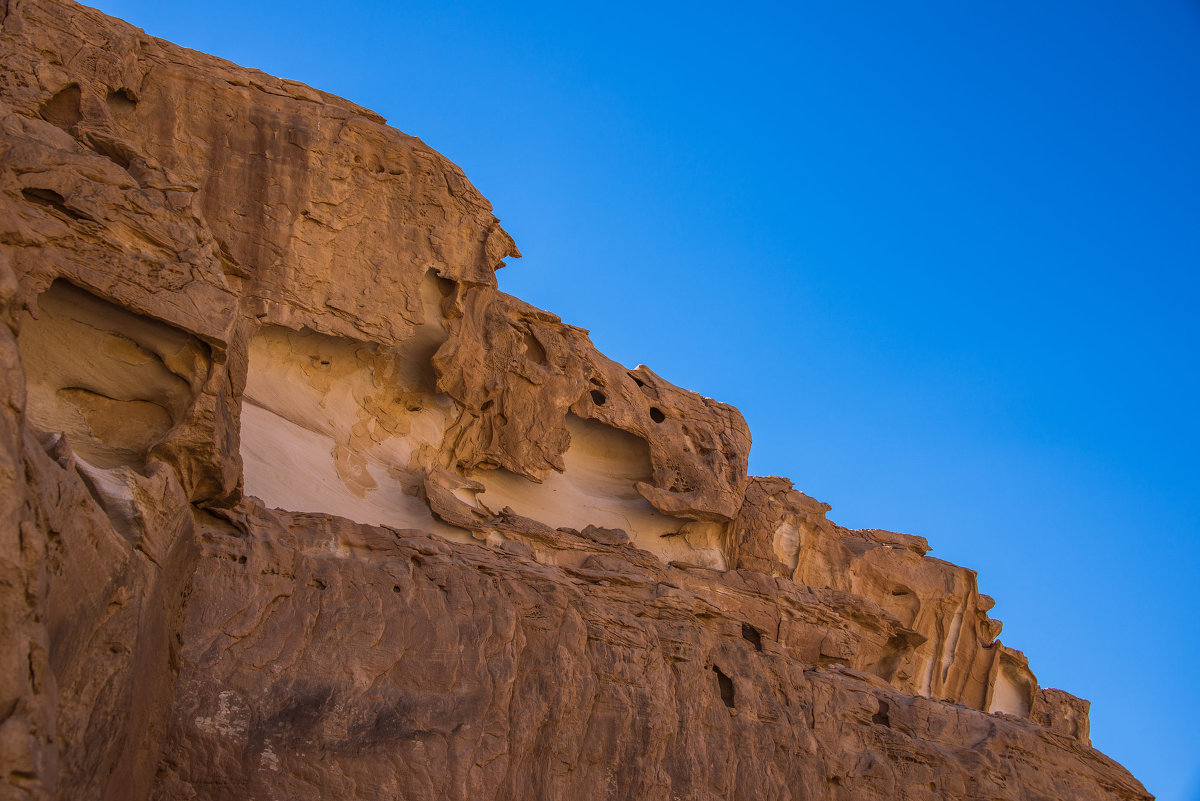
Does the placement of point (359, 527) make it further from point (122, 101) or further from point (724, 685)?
point (122, 101)

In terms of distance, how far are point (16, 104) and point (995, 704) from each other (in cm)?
2586

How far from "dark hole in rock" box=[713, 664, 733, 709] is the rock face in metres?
0.05

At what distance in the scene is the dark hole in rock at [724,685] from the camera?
723 inches

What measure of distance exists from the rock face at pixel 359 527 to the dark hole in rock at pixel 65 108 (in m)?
0.10

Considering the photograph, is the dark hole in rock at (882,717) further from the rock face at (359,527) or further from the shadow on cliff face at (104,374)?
the shadow on cliff face at (104,374)

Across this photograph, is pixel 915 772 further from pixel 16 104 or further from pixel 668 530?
pixel 16 104

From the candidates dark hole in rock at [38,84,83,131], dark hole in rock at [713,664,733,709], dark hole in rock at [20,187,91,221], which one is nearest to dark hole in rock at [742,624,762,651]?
dark hole in rock at [713,664,733,709]

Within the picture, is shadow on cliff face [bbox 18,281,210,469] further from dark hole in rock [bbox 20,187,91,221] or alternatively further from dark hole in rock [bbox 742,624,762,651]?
dark hole in rock [bbox 742,624,762,651]

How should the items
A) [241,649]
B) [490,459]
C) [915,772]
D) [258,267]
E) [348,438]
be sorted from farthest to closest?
[490,459], [348,438], [258,267], [915,772], [241,649]

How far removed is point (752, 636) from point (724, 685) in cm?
277

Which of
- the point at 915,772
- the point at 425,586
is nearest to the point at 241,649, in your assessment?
the point at 425,586

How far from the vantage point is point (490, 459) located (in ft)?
82.0

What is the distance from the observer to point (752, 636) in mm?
21188

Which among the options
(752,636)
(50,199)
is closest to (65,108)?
(50,199)
